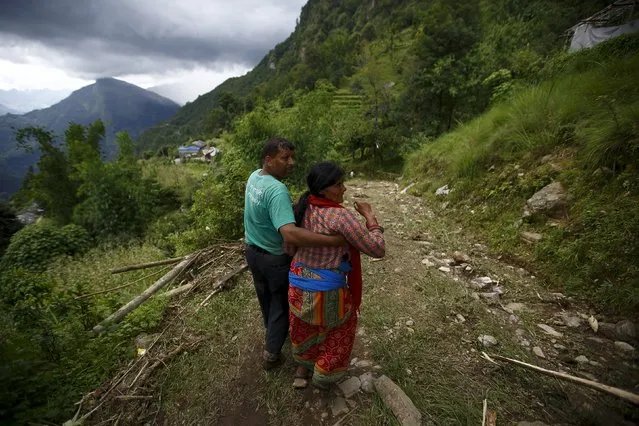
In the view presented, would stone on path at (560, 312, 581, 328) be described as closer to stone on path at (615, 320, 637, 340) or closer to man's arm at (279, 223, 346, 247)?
stone on path at (615, 320, 637, 340)

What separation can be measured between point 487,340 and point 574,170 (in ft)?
9.10

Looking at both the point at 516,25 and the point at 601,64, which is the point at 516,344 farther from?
the point at 516,25

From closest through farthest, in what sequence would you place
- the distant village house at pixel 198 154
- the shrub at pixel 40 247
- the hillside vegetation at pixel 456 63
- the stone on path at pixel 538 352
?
the stone on path at pixel 538 352
the shrub at pixel 40 247
the hillside vegetation at pixel 456 63
the distant village house at pixel 198 154

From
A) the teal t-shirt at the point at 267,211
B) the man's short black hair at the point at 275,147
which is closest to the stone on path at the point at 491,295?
the teal t-shirt at the point at 267,211

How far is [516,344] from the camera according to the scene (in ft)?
8.00

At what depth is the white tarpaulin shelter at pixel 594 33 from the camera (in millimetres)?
9945

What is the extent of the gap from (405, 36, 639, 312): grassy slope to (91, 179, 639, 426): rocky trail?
38cm

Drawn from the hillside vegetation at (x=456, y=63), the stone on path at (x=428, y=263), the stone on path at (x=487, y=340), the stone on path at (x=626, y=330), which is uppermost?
the hillside vegetation at (x=456, y=63)

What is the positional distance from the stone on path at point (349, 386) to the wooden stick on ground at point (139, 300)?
8.81ft

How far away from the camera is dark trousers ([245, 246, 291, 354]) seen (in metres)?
2.10

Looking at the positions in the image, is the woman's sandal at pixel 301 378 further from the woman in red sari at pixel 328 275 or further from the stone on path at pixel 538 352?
the stone on path at pixel 538 352

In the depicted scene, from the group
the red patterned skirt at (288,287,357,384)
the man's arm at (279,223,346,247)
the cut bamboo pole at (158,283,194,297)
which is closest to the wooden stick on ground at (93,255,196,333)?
the cut bamboo pole at (158,283,194,297)

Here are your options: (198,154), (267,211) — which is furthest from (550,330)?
(198,154)

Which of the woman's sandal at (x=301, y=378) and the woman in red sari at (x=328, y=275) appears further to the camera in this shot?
the woman's sandal at (x=301, y=378)
